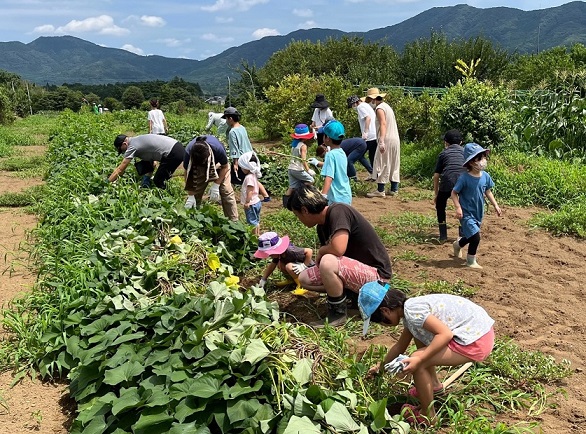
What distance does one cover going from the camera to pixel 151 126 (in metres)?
11.2

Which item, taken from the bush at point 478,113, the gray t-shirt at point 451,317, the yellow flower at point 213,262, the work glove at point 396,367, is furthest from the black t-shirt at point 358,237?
the bush at point 478,113

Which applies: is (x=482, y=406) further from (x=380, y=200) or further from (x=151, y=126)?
(x=151, y=126)

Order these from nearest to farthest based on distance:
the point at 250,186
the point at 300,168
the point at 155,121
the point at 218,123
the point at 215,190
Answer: the point at 250,186 → the point at 215,190 → the point at 300,168 → the point at 218,123 → the point at 155,121

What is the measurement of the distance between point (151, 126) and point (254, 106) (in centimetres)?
1006

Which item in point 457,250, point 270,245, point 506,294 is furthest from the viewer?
point 457,250

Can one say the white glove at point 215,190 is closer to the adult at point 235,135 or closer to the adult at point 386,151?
the adult at point 235,135

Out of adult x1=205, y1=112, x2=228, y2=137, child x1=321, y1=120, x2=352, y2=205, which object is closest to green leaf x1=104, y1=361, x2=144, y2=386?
child x1=321, y1=120, x2=352, y2=205

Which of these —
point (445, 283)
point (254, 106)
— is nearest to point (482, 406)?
point (445, 283)

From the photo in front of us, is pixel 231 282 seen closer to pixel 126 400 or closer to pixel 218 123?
pixel 126 400

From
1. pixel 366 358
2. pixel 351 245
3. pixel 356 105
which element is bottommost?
pixel 366 358

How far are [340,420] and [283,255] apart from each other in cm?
231

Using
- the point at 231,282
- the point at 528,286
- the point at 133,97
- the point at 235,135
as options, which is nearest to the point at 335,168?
the point at 231,282

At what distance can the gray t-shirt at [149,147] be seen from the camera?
263 inches

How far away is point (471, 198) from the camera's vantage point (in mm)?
5172
